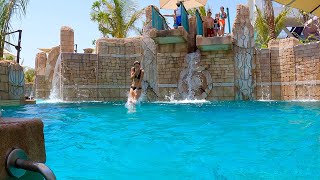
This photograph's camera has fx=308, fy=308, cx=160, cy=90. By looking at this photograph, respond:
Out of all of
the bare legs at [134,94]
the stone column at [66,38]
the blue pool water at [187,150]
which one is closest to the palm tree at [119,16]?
the stone column at [66,38]

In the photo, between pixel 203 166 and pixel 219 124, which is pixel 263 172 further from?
pixel 219 124

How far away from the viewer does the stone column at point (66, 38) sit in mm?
18078

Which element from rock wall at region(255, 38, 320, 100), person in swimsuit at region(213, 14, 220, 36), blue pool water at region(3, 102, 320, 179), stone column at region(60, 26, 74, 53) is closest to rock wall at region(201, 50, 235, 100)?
person in swimsuit at region(213, 14, 220, 36)

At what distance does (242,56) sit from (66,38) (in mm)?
10103

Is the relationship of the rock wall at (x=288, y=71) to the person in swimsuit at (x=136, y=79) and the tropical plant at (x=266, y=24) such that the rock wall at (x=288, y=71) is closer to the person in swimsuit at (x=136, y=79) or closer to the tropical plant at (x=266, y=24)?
the person in swimsuit at (x=136, y=79)

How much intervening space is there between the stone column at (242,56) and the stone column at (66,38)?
9.45 metres

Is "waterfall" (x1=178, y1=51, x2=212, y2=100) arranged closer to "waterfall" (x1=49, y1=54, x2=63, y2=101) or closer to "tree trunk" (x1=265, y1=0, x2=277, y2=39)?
"waterfall" (x1=49, y1=54, x2=63, y2=101)

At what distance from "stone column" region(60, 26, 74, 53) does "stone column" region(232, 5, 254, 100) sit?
9.45 metres

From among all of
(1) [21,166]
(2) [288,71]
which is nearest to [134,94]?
(2) [288,71]

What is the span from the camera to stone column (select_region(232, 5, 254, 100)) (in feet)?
51.0

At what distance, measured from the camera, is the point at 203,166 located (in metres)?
3.48

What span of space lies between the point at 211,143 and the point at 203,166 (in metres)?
1.13

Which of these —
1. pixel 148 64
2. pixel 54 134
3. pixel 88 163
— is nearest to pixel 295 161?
pixel 88 163

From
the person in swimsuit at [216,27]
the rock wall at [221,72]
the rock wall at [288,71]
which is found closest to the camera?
the rock wall at [288,71]
